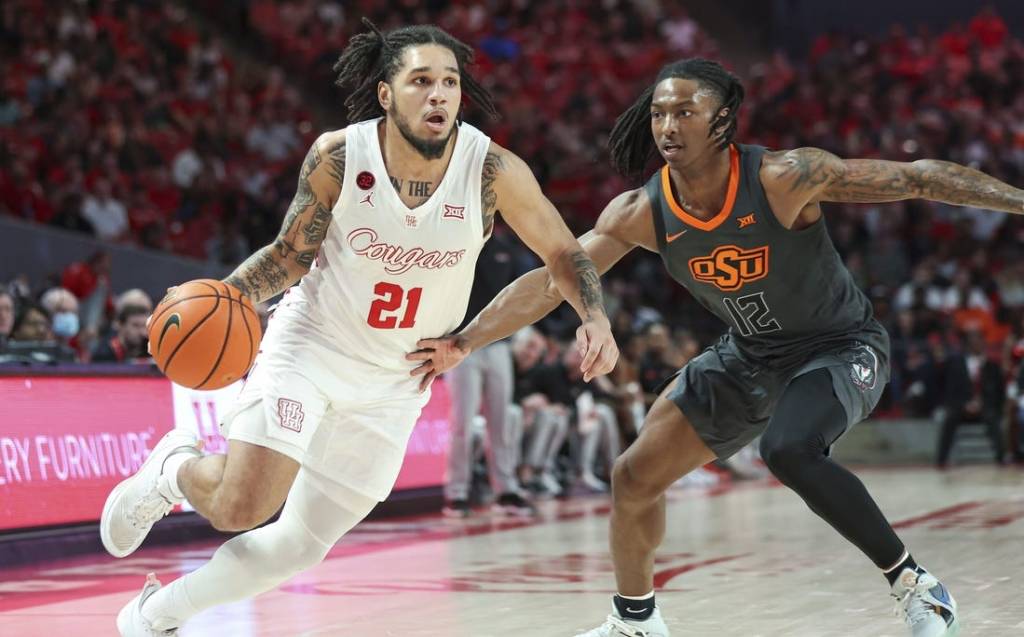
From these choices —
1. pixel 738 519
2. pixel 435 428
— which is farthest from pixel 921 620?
pixel 435 428

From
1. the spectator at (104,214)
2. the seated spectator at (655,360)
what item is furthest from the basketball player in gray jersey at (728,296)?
the spectator at (104,214)

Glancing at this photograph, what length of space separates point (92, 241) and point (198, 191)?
245 cm

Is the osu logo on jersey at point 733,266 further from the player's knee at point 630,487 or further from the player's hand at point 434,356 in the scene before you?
the player's hand at point 434,356

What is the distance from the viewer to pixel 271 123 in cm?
1742

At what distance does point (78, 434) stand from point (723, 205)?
4.39 meters

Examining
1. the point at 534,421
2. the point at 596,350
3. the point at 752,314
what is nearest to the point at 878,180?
the point at 752,314

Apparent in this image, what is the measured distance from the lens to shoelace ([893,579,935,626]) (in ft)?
14.2

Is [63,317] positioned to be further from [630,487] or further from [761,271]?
[761,271]

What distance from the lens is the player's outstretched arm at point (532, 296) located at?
4.65m

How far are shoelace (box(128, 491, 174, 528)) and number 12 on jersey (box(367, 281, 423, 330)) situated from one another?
0.91 metres

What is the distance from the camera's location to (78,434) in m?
7.69

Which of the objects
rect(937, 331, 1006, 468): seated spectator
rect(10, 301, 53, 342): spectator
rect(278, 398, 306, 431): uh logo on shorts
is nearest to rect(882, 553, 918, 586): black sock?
rect(278, 398, 306, 431): uh logo on shorts

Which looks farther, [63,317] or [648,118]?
[63,317]

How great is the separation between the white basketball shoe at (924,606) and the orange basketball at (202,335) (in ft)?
7.20
